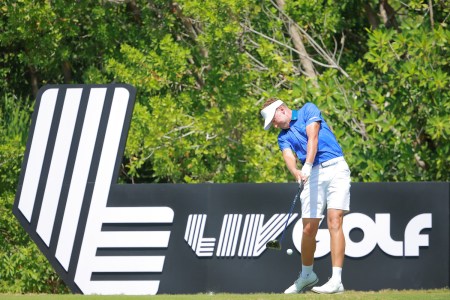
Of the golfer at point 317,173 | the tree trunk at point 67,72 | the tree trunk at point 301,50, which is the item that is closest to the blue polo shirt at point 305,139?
the golfer at point 317,173

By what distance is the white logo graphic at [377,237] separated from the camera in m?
9.35


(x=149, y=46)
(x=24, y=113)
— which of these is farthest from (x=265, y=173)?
(x=24, y=113)

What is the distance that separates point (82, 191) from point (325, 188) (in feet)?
9.91

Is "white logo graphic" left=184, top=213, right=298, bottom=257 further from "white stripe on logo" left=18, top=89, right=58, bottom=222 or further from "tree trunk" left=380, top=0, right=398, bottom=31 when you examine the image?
"tree trunk" left=380, top=0, right=398, bottom=31

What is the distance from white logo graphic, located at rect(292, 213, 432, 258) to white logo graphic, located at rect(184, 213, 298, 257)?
0.22 meters

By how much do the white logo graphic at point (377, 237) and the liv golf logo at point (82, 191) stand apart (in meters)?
1.57

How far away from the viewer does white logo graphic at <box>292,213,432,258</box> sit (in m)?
9.35

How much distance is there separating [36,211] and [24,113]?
12.8ft

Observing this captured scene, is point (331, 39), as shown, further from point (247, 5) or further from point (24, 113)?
point (24, 113)

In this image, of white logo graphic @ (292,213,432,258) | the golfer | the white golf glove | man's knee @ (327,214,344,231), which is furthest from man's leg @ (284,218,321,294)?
white logo graphic @ (292,213,432,258)

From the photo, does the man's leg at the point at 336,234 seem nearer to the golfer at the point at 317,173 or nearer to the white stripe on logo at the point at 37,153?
the golfer at the point at 317,173

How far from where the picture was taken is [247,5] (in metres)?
12.3

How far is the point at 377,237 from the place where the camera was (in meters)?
9.40

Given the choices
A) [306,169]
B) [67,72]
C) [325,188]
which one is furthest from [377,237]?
[67,72]
